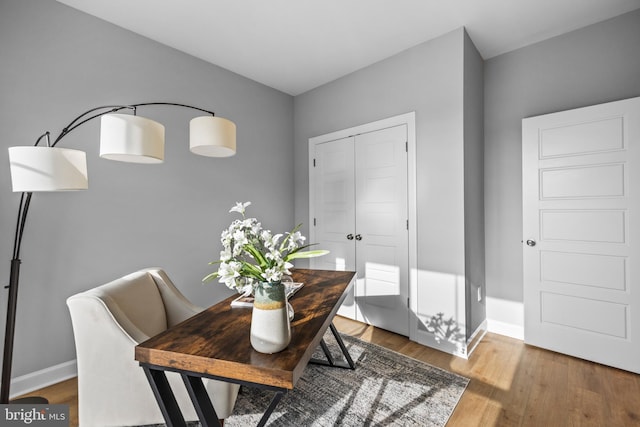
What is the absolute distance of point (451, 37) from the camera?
8.20 feet

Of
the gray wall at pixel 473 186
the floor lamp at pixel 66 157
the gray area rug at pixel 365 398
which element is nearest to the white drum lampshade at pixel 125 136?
the floor lamp at pixel 66 157

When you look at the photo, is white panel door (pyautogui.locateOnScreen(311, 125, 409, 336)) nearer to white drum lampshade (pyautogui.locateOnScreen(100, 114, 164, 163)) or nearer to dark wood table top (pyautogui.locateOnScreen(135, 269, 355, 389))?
dark wood table top (pyautogui.locateOnScreen(135, 269, 355, 389))

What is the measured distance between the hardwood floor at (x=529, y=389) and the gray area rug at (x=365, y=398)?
0.13m

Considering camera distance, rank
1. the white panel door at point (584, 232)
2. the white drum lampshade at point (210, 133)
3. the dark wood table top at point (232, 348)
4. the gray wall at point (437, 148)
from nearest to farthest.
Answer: the dark wood table top at point (232, 348) < the white drum lampshade at point (210, 133) < the white panel door at point (584, 232) < the gray wall at point (437, 148)

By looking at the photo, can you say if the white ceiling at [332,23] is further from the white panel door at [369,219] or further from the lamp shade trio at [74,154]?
the lamp shade trio at [74,154]

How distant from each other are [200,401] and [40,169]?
1.29 m

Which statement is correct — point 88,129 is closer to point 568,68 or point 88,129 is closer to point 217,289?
point 217,289

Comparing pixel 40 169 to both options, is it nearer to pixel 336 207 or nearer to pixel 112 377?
pixel 112 377

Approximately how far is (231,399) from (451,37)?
10.2 feet

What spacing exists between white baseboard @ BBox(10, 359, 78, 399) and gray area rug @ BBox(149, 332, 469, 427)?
1.30 meters

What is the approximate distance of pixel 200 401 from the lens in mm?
1066

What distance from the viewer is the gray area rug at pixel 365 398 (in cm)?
165

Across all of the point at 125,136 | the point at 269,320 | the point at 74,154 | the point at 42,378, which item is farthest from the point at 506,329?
the point at 42,378

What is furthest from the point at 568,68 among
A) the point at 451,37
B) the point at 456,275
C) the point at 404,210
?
the point at 456,275
